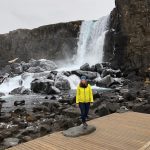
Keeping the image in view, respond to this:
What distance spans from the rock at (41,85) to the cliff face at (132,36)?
12243mm

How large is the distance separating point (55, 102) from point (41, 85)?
9511mm

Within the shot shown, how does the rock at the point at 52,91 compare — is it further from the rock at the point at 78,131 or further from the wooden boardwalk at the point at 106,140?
the rock at the point at 78,131

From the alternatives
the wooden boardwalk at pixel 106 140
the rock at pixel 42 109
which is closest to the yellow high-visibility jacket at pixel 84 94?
the wooden boardwalk at pixel 106 140

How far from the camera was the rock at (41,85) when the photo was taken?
3291 centimetres

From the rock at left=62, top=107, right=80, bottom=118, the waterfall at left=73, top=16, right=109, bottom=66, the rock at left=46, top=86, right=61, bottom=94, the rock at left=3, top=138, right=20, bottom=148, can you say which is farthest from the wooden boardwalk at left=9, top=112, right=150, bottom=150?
the waterfall at left=73, top=16, right=109, bottom=66

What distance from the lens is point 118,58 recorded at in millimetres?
44438

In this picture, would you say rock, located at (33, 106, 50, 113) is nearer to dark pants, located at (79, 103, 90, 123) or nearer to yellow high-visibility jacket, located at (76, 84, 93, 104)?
dark pants, located at (79, 103, 90, 123)

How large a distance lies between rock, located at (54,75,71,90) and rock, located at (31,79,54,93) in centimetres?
160

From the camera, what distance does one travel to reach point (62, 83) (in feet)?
116

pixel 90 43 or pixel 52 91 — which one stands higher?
pixel 90 43

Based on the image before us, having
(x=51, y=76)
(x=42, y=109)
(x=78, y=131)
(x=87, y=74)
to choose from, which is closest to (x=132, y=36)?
(x=87, y=74)

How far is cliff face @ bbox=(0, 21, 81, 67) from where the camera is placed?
5916 centimetres

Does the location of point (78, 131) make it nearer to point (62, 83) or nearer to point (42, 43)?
point (62, 83)

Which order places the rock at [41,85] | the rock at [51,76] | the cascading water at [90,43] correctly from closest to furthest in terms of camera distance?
the rock at [41,85] < the rock at [51,76] < the cascading water at [90,43]
